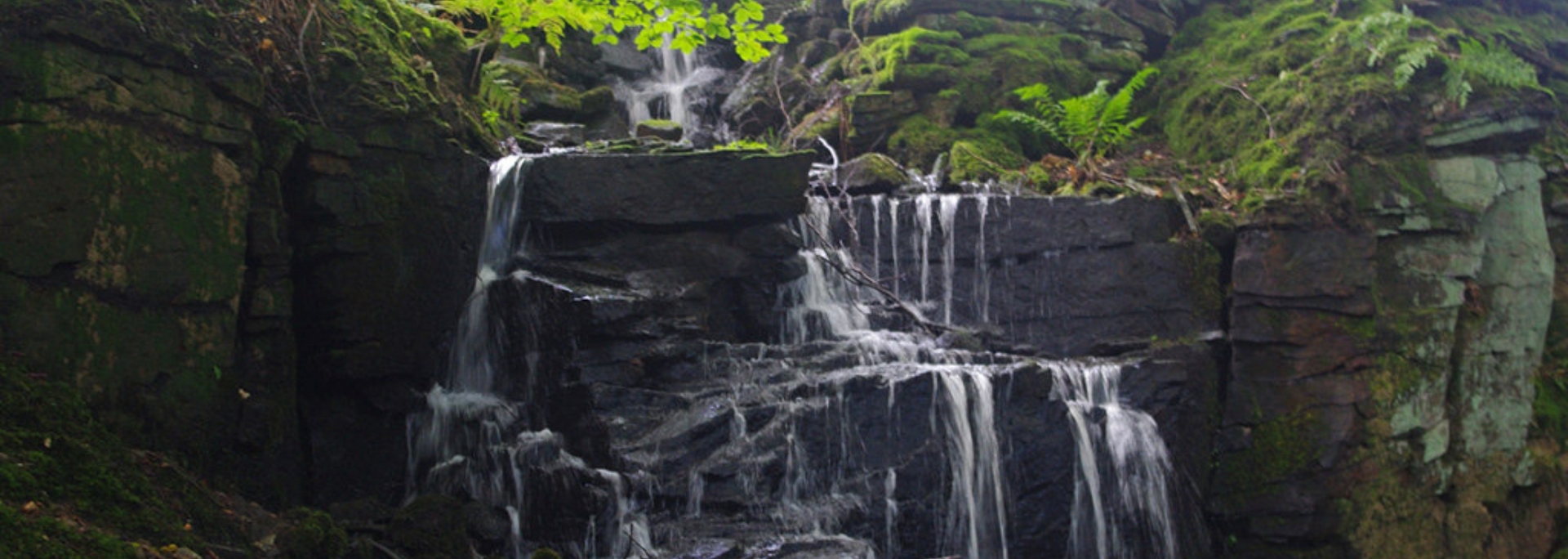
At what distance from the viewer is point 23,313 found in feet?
16.5

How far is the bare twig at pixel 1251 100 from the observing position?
10.2 meters

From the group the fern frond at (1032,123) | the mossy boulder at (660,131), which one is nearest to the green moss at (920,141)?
the fern frond at (1032,123)

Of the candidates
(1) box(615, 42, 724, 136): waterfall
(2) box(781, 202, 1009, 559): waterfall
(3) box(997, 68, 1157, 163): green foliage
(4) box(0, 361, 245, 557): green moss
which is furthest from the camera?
(1) box(615, 42, 724, 136): waterfall

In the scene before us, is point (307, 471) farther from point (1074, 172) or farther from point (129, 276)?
point (1074, 172)

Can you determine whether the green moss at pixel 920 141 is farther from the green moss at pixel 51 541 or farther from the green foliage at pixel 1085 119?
the green moss at pixel 51 541

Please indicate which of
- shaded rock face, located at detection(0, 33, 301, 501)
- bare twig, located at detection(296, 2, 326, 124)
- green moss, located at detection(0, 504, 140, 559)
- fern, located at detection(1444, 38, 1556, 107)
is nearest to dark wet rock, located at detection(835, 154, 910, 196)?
bare twig, located at detection(296, 2, 326, 124)

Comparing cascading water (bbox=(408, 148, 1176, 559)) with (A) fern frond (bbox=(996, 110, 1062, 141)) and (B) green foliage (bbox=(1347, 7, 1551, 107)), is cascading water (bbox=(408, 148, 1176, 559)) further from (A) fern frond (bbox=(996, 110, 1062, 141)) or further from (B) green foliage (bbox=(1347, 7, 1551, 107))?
(B) green foliage (bbox=(1347, 7, 1551, 107))

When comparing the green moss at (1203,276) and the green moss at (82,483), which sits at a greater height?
the green moss at (1203,276)

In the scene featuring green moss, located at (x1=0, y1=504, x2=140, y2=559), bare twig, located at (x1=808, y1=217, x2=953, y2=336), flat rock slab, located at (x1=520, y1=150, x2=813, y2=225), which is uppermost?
flat rock slab, located at (x1=520, y1=150, x2=813, y2=225)

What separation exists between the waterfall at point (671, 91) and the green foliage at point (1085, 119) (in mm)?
3691

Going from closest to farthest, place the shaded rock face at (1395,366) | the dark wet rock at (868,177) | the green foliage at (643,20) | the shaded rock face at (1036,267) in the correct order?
the green foliage at (643,20) → the shaded rock face at (1395,366) → the shaded rock face at (1036,267) → the dark wet rock at (868,177)

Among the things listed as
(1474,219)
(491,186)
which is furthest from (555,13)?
(1474,219)

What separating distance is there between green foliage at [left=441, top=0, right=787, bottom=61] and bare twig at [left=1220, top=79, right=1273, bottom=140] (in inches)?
201

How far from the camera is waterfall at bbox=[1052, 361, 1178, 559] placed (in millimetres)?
7789
